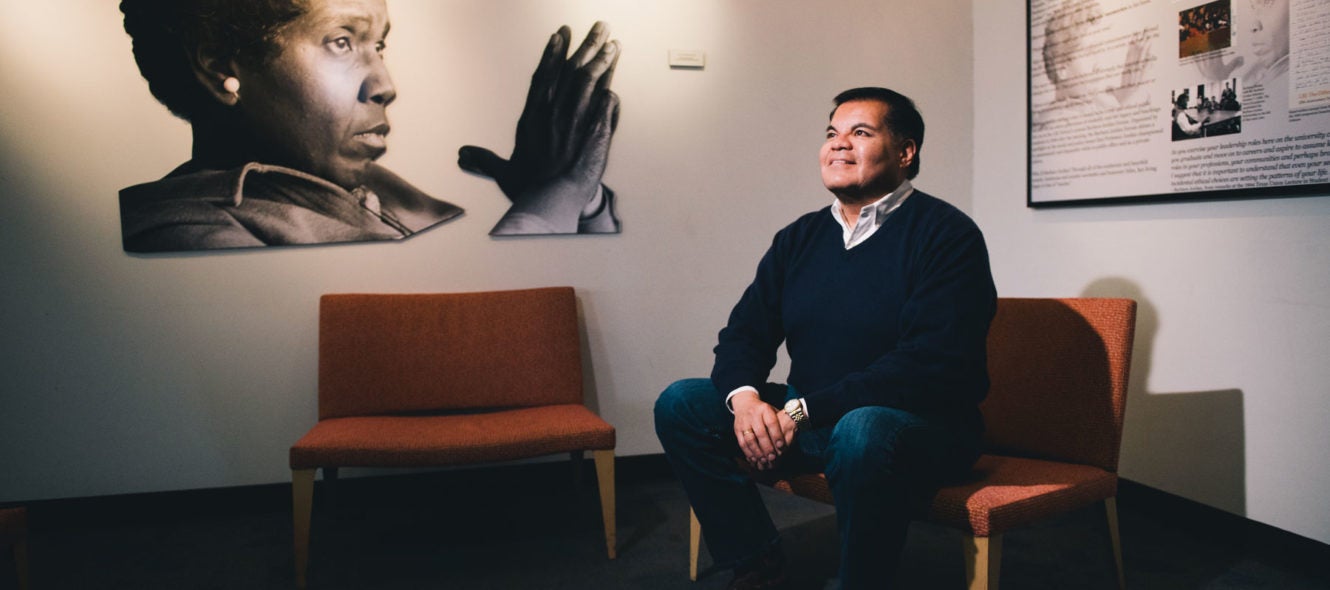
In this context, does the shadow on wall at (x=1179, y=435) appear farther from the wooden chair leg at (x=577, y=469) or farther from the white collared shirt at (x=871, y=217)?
the wooden chair leg at (x=577, y=469)

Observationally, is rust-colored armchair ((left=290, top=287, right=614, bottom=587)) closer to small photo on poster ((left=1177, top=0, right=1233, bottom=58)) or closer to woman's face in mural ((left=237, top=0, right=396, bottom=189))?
woman's face in mural ((left=237, top=0, right=396, bottom=189))

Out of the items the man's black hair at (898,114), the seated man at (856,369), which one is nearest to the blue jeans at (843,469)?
the seated man at (856,369)

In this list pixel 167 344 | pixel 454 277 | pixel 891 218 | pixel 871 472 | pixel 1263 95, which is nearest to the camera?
pixel 871 472

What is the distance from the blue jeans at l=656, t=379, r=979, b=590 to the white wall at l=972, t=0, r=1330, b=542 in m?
1.03

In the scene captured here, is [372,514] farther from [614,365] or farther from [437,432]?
[614,365]

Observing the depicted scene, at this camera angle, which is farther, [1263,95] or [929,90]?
[929,90]

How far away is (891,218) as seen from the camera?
1.93 meters

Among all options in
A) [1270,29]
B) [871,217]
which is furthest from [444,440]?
[1270,29]

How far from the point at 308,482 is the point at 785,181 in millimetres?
1938

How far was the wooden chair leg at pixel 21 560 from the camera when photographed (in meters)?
1.84

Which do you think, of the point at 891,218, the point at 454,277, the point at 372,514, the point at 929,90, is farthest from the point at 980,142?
the point at 372,514

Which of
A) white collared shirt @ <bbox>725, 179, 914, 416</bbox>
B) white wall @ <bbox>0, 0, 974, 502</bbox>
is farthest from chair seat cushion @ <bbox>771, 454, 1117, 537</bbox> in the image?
white wall @ <bbox>0, 0, 974, 502</bbox>

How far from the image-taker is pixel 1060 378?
1.97 metres

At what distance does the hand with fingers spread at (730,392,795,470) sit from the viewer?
1.75m
